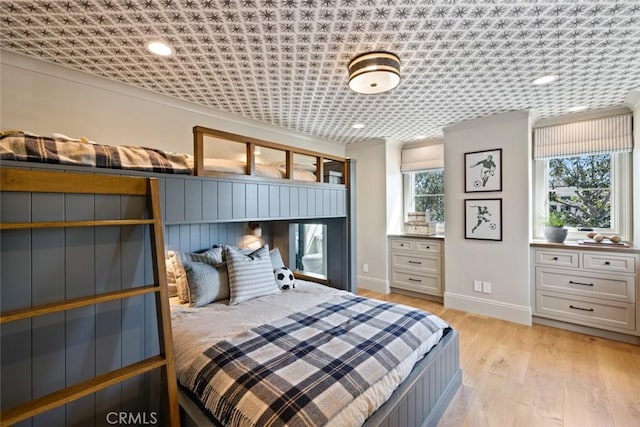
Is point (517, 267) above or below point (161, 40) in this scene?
below

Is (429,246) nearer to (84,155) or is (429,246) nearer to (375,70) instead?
(375,70)

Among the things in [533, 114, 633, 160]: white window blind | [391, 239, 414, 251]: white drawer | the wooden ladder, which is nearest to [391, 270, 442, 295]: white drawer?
[391, 239, 414, 251]: white drawer

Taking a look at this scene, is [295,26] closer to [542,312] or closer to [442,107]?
[442,107]

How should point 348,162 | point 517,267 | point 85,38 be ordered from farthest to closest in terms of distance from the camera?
point 517,267 < point 348,162 < point 85,38

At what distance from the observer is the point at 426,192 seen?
174 inches

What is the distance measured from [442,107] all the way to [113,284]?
3.19 m

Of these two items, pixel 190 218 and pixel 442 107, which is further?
pixel 442 107

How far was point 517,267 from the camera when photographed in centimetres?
317

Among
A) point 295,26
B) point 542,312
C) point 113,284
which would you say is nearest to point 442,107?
point 295,26

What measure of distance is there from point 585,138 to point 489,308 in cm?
218

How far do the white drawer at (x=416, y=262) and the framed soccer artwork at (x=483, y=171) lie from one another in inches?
43.2

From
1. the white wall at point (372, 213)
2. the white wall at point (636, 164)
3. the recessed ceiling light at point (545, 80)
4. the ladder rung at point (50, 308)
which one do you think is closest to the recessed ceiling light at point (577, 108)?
the white wall at point (636, 164)

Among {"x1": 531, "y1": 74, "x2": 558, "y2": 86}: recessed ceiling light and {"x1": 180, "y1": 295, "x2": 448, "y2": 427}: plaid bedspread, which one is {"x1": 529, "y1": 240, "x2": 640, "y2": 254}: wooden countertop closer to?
{"x1": 531, "y1": 74, "x2": 558, "y2": 86}: recessed ceiling light

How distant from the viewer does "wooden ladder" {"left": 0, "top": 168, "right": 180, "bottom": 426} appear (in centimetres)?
100
